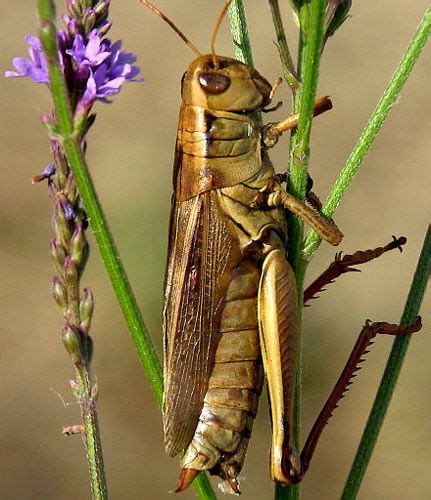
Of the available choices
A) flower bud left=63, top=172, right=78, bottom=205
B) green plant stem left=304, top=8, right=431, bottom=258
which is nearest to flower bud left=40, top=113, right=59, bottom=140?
flower bud left=63, top=172, right=78, bottom=205

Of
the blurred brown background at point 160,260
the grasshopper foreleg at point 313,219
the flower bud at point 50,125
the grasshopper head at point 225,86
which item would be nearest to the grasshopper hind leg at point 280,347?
the grasshopper foreleg at point 313,219

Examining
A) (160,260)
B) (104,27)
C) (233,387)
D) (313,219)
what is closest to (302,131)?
(313,219)

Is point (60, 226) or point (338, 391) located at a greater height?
point (60, 226)

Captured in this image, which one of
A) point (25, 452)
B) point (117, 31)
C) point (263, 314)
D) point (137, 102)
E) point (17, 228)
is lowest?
point (25, 452)

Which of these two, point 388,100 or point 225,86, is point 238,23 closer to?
point 225,86

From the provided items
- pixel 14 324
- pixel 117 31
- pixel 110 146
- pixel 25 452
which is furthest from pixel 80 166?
pixel 117 31

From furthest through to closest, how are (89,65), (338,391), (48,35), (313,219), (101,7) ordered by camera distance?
(338,391) → (313,219) → (89,65) → (101,7) → (48,35)

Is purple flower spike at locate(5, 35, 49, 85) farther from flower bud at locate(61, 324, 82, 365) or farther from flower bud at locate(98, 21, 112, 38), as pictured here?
flower bud at locate(61, 324, 82, 365)

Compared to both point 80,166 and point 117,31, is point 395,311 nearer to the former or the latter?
point 117,31
